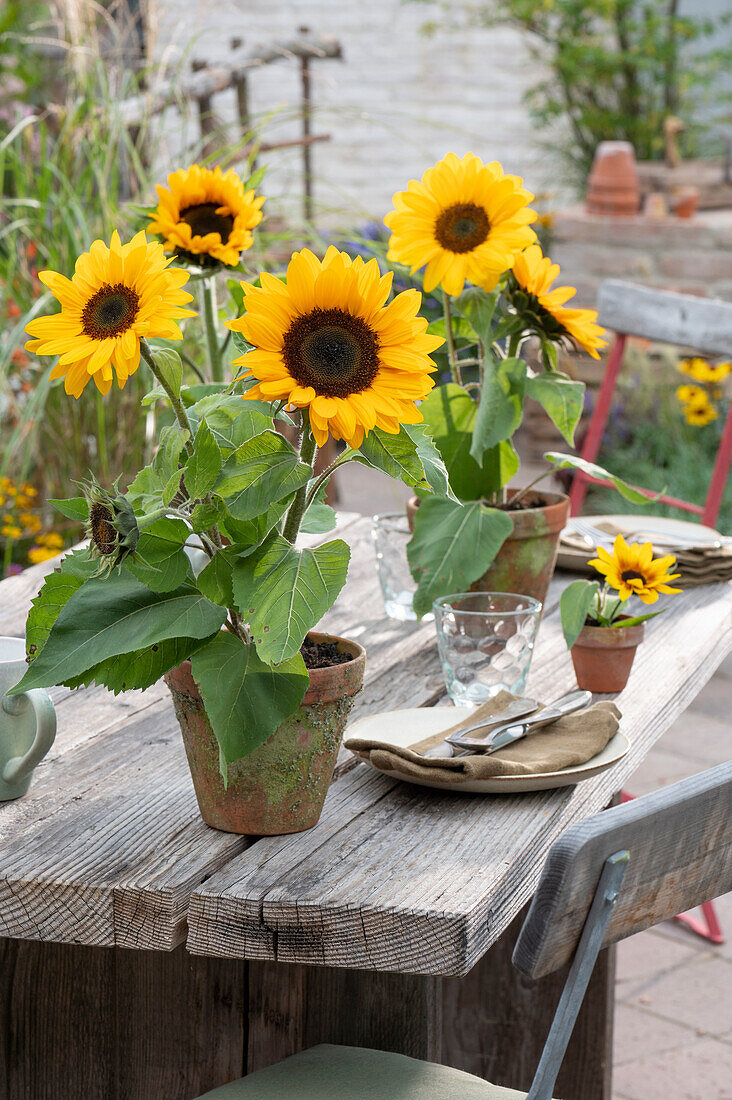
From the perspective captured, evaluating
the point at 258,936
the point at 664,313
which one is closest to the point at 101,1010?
the point at 258,936

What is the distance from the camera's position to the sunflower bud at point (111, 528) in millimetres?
829

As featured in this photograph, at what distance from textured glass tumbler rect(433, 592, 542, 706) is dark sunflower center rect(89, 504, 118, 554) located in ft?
1.63

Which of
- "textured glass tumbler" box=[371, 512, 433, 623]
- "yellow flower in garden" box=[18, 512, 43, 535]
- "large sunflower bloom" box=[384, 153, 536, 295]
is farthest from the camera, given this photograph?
"yellow flower in garden" box=[18, 512, 43, 535]

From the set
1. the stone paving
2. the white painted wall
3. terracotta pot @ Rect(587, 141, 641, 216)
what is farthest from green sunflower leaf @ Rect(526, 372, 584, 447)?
the white painted wall

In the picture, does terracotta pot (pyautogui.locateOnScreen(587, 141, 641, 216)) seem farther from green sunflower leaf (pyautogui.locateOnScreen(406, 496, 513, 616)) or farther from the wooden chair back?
the wooden chair back

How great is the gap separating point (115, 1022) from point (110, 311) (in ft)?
2.33

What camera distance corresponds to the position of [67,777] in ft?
3.70

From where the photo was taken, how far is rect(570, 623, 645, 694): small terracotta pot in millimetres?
1307

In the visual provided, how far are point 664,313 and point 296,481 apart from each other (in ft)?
5.95

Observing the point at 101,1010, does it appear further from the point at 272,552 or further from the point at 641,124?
the point at 641,124

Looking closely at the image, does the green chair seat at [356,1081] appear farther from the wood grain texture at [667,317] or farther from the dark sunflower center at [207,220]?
the wood grain texture at [667,317]

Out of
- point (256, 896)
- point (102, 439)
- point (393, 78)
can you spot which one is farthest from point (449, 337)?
point (393, 78)

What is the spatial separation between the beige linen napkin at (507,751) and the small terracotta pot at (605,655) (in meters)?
0.13

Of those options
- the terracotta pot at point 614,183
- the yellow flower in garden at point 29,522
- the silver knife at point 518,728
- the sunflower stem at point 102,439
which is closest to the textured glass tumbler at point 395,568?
the silver knife at point 518,728
